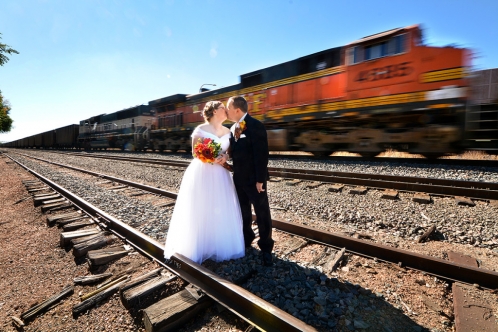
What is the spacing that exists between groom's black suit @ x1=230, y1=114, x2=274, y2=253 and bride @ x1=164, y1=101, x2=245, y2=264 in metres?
0.15

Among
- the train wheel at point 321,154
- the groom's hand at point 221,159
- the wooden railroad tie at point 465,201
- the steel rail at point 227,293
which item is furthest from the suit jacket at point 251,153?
the train wheel at point 321,154

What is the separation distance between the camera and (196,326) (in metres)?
1.91

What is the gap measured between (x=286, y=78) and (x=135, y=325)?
11293 mm

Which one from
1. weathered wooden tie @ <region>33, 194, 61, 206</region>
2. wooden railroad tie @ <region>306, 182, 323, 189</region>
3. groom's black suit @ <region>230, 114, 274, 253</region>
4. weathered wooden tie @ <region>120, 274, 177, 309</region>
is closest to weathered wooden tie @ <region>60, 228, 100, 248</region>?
weathered wooden tie @ <region>120, 274, 177, 309</region>

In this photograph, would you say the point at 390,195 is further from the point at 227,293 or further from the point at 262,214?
the point at 227,293

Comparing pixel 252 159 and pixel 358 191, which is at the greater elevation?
pixel 252 159

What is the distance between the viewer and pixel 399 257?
2.61m

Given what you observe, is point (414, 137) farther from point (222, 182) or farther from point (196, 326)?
point (196, 326)

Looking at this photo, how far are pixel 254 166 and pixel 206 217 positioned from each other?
74 centimetres

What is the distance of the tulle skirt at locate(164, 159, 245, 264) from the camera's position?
8.89ft

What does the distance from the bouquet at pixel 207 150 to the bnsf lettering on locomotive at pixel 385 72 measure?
25.8 ft

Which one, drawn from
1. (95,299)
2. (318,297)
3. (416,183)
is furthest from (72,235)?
(416,183)

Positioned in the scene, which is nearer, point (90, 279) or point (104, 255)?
point (90, 279)

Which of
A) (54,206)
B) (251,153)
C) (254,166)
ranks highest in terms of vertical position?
(251,153)
